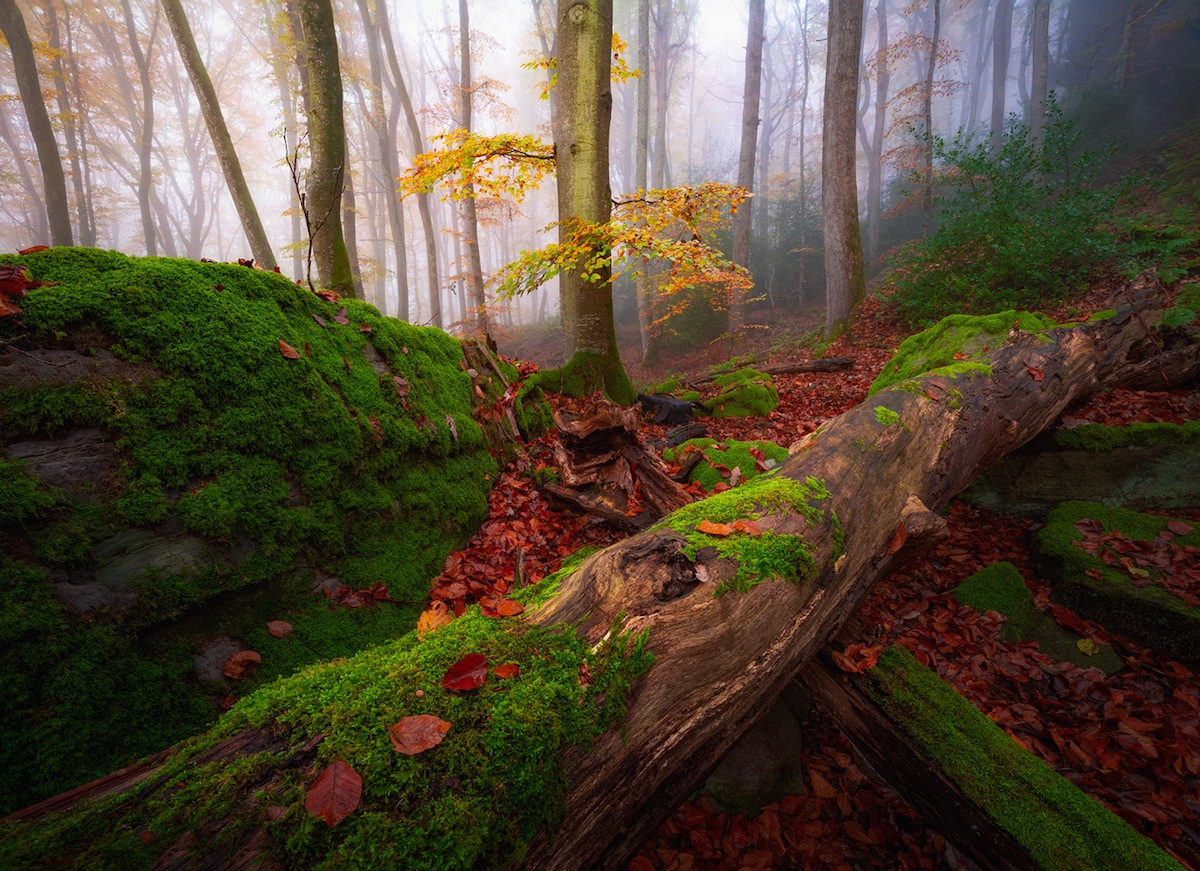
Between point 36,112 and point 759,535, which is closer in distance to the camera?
point 759,535

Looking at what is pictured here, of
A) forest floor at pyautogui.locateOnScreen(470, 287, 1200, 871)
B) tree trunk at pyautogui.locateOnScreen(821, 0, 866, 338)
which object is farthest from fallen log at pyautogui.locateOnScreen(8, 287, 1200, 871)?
tree trunk at pyautogui.locateOnScreen(821, 0, 866, 338)

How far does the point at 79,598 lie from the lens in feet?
5.83

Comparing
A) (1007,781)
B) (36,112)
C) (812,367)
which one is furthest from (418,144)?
(1007,781)

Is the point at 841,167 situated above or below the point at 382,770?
above

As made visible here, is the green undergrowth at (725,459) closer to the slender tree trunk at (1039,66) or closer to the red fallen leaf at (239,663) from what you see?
the red fallen leaf at (239,663)

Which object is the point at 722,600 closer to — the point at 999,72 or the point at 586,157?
the point at 586,157

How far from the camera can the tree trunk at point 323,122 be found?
5.96 metres

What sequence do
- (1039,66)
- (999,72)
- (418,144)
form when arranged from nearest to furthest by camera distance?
1. (418,144)
2. (1039,66)
3. (999,72)

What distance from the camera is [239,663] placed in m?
2.12

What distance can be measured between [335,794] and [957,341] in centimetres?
697

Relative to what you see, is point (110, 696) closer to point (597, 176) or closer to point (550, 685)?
point (550, 685)

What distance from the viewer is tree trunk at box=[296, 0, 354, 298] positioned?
5.96 metres

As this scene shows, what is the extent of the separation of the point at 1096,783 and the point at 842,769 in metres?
1.18

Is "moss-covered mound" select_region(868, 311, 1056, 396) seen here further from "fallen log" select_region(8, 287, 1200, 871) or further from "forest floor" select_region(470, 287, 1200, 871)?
"fallen log" select_region(8, 287, 1200, 871)
